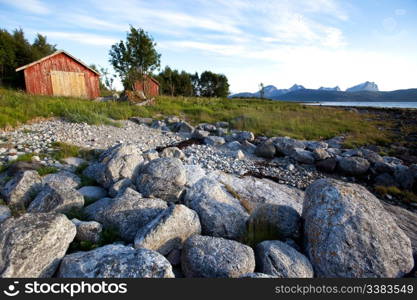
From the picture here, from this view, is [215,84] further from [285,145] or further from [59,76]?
[285,145]

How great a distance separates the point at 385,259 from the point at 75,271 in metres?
3.97

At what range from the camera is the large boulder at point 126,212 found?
11.7 ft

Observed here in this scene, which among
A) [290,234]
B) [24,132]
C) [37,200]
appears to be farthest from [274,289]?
[24,132]

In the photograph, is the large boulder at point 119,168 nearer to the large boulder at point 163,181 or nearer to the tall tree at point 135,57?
the large boulder at point 163,181

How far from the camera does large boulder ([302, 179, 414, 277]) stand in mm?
3020

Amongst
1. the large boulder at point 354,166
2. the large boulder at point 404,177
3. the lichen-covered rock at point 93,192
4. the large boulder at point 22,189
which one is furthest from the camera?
the large boulder at point 354,166

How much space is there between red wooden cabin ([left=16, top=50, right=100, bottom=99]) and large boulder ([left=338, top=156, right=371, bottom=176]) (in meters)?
27.0

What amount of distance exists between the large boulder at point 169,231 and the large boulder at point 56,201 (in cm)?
151

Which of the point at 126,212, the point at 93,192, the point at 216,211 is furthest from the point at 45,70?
the point at 216,211

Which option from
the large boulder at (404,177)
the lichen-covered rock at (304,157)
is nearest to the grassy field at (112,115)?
the lichen-covered rock at (304,157)

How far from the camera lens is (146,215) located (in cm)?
→ 371

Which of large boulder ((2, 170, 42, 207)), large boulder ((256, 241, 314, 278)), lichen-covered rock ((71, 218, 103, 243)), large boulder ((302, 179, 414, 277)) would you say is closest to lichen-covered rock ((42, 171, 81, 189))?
large boulder ((2, 170, 42, 207))

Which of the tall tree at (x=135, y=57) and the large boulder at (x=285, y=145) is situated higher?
the tall tree at (x=135, y=57)

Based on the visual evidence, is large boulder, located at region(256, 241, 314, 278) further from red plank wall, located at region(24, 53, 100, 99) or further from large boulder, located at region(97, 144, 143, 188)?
red plank wall, located at region(24, 53, 100, 99)
